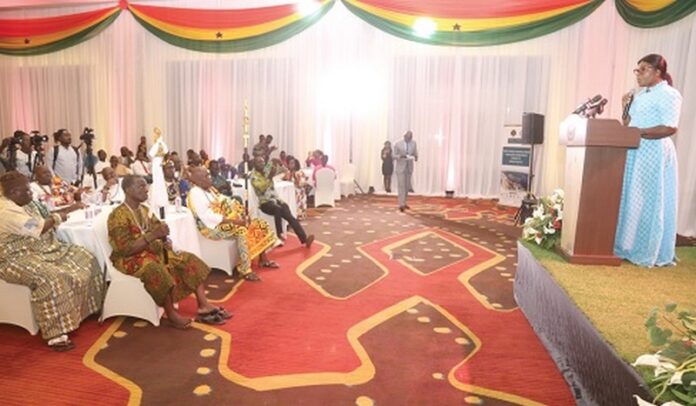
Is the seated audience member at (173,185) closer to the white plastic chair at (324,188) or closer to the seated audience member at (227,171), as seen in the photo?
the seated audience member at (227,171)

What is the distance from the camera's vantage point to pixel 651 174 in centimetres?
347

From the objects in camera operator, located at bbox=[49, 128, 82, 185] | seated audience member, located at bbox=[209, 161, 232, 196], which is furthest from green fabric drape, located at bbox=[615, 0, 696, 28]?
camera operator, located at bbox=[49, 128, 82, 185]

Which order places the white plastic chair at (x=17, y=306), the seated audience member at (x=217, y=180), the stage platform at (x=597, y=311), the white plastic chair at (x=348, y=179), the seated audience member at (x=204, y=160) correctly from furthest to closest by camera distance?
the white plastic chair at (x=348, y=179)
the seated audience member at (x=204, y=160)
the seated audience member at (x=217, y=180)
the white plastic chair at (x=17, y=306)
the stage platform at (x=597, y=311)

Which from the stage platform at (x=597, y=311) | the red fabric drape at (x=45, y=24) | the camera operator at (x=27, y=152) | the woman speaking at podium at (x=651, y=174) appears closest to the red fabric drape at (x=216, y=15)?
the red fabric drape at (x=45, y=24)

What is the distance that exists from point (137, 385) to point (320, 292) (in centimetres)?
194

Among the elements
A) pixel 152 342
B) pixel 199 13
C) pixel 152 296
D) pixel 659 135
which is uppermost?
pixel 199 13

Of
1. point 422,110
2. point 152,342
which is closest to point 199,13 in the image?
point 422,110

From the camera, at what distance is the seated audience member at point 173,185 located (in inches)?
203

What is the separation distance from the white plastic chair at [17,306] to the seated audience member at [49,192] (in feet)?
2.60

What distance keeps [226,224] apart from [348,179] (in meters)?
6.41

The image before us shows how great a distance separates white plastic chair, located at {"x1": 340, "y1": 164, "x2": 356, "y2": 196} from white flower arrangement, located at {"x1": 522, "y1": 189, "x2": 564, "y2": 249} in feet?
22.3

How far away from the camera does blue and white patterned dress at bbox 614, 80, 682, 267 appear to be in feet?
11.1

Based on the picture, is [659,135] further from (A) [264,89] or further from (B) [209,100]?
(B) [209,100]

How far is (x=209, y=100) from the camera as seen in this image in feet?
38.7
